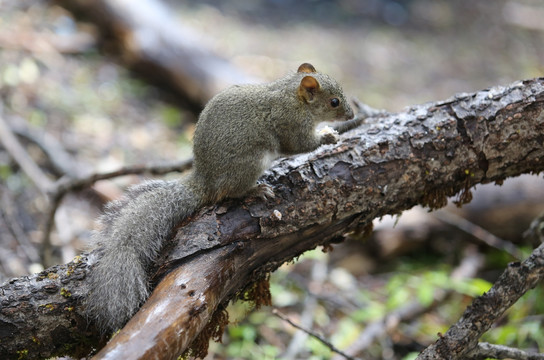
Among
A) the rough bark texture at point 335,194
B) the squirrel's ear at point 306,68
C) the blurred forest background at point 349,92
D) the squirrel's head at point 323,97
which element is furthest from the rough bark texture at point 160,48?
the rough bark texture at point 335,194

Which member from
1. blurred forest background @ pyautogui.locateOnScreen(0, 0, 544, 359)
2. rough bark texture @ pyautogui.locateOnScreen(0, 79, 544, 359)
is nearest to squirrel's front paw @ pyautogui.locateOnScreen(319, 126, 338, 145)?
rough bark texture @ pyautogui.locateOnScreen(0, 79, 544, 359)

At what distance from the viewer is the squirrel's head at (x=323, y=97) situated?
3.20m

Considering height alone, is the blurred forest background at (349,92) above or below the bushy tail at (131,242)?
above

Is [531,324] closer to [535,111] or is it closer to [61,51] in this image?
[535,111]

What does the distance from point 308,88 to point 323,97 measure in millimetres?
138

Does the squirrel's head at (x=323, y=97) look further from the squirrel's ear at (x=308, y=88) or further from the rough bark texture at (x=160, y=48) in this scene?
the rough bark texture at (x=160, y=48)

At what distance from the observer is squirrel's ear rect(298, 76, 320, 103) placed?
317 centimetres

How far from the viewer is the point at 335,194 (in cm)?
265

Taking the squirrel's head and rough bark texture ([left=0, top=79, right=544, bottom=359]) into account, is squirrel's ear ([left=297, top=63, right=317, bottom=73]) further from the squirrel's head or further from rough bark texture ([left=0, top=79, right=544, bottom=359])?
rough bark texture ([left=0, top=79, right=544, bottom=359])

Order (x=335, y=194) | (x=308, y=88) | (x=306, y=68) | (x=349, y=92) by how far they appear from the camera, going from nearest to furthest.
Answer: (x=335, y=194)
(x=308, y=88)
(x=306, y=68)
(x=349, y=92)

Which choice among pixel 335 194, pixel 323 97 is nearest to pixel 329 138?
pixel 323 97

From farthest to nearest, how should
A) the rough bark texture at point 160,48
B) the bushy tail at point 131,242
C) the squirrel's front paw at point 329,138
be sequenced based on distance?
1. the rough bark texture at point 160,48
2. the squirrel's front paw at point 329,138
3. the bushy tail at point 131,242

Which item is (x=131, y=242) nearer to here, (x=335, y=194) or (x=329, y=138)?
(x=335, y=194)

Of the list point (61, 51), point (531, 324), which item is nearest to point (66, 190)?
point (531, 324)
